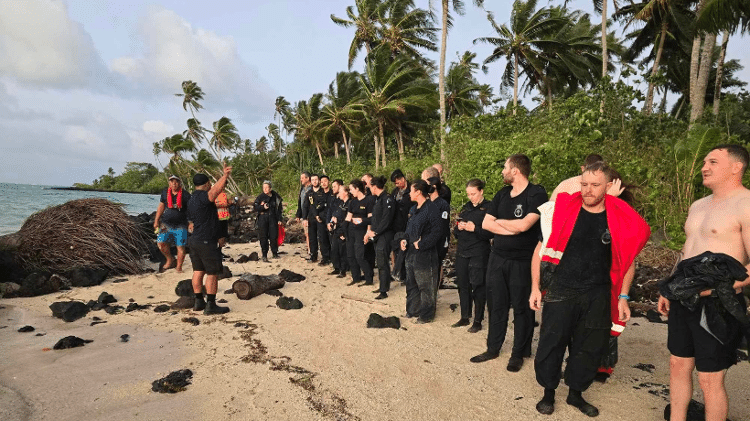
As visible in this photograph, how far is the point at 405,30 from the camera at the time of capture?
27016 millimetres

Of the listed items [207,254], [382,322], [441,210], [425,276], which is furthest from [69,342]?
[441,210]

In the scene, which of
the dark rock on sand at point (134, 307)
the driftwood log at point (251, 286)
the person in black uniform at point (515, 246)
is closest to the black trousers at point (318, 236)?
the driftwood log at point (251, 286)

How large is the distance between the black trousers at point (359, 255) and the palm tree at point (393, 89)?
16492 millimetres

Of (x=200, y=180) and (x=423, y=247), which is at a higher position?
(x=200, y=180)

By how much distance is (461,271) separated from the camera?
18.0 ft

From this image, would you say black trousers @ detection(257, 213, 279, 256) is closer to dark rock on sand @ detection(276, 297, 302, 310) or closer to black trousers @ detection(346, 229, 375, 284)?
black trousers @ detection(346, 229, 375, 284)

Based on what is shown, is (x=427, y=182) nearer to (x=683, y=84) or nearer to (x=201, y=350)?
(x=201, y=350)

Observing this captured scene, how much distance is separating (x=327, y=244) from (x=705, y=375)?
825cm

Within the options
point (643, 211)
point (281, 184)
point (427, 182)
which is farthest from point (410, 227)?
point (281, 184)

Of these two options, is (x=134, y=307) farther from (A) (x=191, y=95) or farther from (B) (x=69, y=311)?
(A) (x=191, y=95)

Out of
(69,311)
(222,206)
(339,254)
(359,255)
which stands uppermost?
(222,206)

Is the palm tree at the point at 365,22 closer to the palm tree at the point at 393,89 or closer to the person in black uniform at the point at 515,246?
the palm tree at the point at 393,89

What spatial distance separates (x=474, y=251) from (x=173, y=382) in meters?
3.48

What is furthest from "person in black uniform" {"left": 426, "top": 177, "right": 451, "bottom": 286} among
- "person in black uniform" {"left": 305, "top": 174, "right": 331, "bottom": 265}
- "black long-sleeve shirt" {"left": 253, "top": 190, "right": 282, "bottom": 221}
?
"black long-sleeve shirt" {"left": 253, "top": 190, "right": 282, "bottom": 221}
